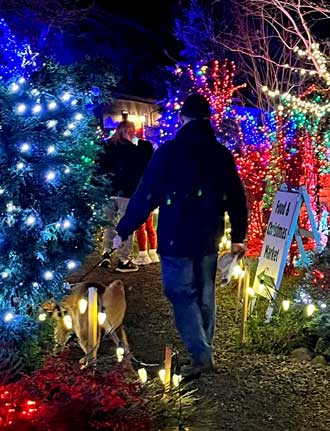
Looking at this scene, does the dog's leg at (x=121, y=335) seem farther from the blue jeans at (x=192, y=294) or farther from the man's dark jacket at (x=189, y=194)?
the man's dark jacket at (x=189, y=194)

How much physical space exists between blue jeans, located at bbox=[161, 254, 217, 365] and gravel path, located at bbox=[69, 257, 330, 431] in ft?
0.74

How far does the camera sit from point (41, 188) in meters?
4.31

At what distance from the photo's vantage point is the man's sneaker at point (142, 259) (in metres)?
9.39


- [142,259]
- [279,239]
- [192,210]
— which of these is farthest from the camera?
[142,259]

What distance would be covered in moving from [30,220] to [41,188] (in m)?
0.21

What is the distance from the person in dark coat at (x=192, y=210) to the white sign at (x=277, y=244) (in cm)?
142

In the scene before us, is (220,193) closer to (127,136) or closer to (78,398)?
(78,398)

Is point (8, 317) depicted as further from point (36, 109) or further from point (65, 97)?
point (65, 97)

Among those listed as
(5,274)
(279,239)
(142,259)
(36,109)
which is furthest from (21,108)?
(142,259)

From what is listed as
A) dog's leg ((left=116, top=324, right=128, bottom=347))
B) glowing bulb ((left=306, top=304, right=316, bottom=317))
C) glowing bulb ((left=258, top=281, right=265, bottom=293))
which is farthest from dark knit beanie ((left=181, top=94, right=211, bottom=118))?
glowing bulb ((left=258, top=281, right=265, bottom=293))

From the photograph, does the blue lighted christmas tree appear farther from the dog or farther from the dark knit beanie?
the dark knit beanie

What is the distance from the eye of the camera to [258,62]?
14.0 meters

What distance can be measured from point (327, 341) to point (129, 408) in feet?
8.25

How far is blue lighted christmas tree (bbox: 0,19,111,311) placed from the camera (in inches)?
163
